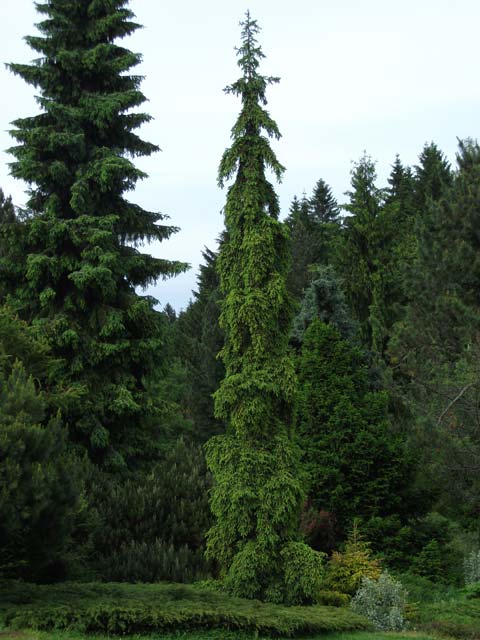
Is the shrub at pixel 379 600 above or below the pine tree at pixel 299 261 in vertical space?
below

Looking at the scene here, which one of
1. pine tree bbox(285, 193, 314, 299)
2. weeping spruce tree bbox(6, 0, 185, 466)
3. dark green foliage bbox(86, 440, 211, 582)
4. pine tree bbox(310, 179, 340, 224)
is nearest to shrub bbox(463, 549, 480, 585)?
dark green foliage bbox(86, 440, 211, 582)

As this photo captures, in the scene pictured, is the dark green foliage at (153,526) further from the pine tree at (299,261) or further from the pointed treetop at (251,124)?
the pine tree at (299,261)

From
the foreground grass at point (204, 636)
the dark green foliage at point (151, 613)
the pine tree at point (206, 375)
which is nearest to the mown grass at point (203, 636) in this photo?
the foreground grass at point (204, 636)

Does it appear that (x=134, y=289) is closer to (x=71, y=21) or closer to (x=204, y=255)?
(x=71, y=21)

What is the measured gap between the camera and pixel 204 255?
49594 mm

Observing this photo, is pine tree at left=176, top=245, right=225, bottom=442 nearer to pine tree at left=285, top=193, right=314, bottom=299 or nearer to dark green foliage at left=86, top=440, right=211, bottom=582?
pine tree at left=285, top=193, right=314, bottom=299

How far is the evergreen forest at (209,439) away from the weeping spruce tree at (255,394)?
0.04 meters

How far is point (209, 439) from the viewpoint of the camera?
13547 millimetres

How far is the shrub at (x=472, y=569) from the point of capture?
1515 cm

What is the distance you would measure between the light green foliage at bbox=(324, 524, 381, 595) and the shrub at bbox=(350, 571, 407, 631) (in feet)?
2.21

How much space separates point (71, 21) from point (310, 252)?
27.8 meters

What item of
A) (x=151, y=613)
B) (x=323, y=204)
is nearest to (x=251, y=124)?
(x=151, y=613)

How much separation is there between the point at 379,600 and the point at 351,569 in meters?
1.46

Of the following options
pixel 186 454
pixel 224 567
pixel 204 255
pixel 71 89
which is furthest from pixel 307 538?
pixel 204 255
